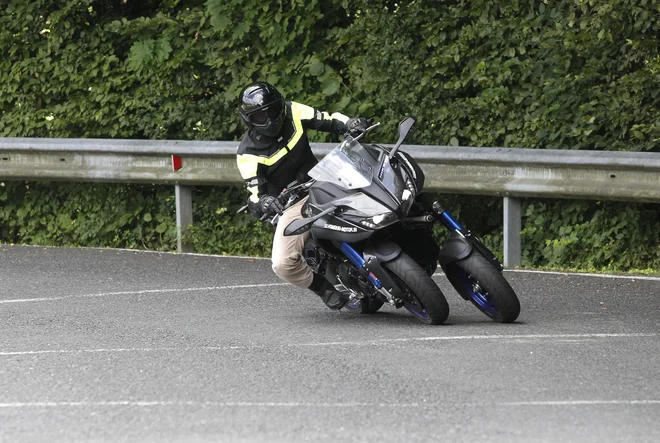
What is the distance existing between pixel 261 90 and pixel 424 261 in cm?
157

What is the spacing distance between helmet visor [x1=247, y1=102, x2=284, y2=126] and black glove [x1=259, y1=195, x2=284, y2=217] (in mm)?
535

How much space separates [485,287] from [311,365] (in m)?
1.39

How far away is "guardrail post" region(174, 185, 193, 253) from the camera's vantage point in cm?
1272

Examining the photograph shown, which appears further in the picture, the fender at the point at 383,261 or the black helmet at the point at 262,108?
the black helmet at the point at 262,108

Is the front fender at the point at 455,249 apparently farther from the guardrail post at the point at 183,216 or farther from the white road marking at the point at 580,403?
the guardrail post at the point at 183,216

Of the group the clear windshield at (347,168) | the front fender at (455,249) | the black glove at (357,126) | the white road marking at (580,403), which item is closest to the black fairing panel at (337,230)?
the clear windshield at (347,168)

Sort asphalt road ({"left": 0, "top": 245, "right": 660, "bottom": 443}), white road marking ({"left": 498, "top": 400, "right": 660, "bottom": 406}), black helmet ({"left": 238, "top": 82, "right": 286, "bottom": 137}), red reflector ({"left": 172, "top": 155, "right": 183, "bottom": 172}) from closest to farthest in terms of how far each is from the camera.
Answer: asphalt road ({"left": 0, "top": 245, "right": 660, "bottom": 443}) < white road marking ({"left": 498, "top": 400, "right": 660, "bottom": 406}) < black helmet ({"left": 238, "top": 82, "right": 286, "bottom": 137}) < red reflector ({"left": 172, "top": 155, "right": 183, "bottom": 172})

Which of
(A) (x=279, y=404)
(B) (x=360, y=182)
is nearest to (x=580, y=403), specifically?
(A) (x=279, y=404)

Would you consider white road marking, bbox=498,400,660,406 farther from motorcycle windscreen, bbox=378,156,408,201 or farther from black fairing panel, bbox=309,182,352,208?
black fairing panel, bbox=309,182,352,208

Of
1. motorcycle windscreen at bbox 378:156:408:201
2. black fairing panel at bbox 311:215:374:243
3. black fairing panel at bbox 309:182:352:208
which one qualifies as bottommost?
black fairing panel at bbox 311:215:374:243

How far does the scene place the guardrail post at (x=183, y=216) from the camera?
41.7ft

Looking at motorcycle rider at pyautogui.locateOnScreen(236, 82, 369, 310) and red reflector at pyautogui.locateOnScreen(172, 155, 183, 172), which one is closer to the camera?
motorcycle rider at pyautogui.locateOnScreen(236, 82, 369, 310)

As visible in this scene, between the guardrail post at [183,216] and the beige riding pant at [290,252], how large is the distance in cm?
388

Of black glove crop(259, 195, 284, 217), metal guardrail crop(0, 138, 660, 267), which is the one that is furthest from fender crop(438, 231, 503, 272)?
metal guardrail crop(0, 138, 660, 267)
